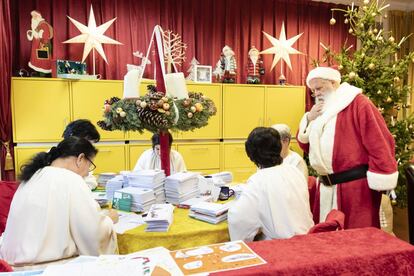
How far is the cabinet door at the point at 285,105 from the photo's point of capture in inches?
172

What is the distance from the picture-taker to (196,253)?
1.11 metres

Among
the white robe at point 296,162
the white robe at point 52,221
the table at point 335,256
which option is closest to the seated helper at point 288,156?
the white robe at point 296,162

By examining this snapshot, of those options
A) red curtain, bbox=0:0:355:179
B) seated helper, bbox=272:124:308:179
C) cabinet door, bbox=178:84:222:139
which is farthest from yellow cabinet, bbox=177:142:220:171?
seated helper, bbox=272:124:308:179

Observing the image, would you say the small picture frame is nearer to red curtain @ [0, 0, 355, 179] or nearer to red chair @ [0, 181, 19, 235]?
red curtain @ [0, 0, 355, 179]

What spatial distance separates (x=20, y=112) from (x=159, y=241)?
2498mm

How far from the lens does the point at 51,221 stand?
1.50 m

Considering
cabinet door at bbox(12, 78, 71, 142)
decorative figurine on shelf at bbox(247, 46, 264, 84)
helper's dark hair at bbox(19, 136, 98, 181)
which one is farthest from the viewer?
decorative figurine on shelf at bbox(247, 46, 264, 84)

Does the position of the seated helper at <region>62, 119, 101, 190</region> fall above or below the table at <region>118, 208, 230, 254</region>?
above

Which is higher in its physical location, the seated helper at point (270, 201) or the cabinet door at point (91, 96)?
the cabinet door at point (91, 96)

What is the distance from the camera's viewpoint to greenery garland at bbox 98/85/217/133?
1903mm

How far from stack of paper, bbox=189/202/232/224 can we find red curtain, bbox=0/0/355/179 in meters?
2.50

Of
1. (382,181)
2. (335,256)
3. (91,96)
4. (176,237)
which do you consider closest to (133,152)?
(91,96)

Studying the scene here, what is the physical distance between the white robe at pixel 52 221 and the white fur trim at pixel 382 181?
5.66 feet

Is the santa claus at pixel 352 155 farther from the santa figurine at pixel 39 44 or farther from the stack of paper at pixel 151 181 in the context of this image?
the santa figurine at pixel 39 44
